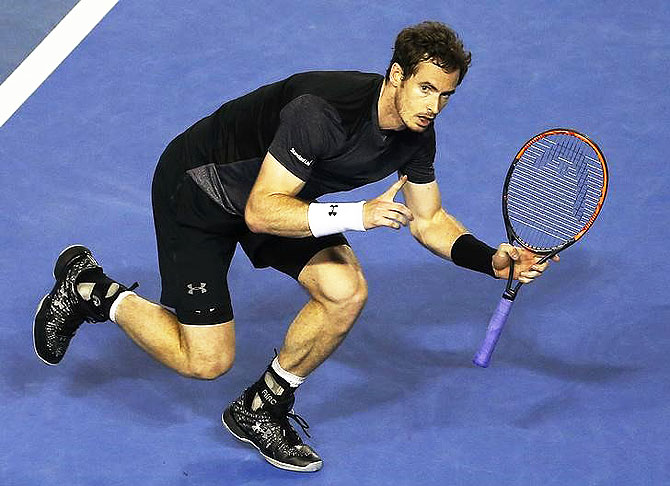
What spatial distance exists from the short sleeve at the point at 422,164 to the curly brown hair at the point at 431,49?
469mm

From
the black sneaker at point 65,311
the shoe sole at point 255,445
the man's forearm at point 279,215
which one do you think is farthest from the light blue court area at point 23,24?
the man's forearm at point 279,215

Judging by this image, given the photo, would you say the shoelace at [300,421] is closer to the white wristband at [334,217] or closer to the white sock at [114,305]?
the white sock at [114,305]

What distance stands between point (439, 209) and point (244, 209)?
768 mm

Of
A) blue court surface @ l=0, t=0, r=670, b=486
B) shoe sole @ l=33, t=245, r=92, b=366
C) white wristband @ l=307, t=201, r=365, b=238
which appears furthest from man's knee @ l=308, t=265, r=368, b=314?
shoe sole @ l=33, t=245, r=92, b=366

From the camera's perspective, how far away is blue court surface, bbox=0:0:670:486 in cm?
552

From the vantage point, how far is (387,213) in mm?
4738

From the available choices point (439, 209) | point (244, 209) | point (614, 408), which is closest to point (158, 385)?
point (244, 209)

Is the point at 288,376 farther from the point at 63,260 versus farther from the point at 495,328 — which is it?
the point at 63,260

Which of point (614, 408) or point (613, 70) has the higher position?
point (613, 70)

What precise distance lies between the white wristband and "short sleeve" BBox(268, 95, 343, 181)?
18 centimetres

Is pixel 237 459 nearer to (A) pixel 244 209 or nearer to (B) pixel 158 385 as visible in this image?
(B) pixel 158 385

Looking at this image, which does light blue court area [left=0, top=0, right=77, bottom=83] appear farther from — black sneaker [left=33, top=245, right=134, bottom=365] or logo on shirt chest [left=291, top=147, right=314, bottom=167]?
logo on shirt chest [left=291, top=147, right=314, bottom=167]

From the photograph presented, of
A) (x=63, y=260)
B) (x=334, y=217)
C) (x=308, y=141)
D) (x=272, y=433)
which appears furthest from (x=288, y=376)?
(x=63, y=260)

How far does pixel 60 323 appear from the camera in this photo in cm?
581
